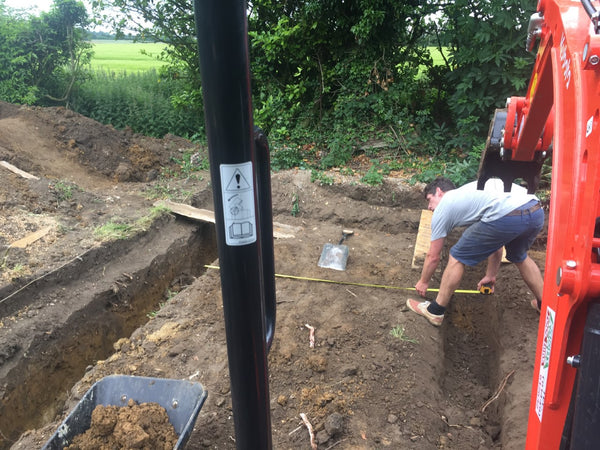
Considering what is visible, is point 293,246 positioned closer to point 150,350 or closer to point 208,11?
point 150,350

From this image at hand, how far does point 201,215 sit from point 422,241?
323 cm

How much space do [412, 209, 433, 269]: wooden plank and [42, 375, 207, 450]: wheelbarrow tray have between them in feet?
10.6


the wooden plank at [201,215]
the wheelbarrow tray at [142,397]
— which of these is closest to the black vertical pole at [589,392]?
the wheelbarrow tray at [142,397]

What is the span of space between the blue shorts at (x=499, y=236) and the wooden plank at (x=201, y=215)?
9.02 ft

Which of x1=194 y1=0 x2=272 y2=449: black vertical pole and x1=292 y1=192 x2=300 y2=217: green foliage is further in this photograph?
x1=292 y1=192 x2=300 y2=217: green foliage

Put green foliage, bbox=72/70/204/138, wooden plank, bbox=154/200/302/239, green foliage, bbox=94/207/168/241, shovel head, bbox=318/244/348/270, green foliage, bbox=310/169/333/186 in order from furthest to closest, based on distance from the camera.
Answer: green foliage, bbox=72/70/204/138 < green foliage, bbox=310/169/333/186 < wooden plank, bbox=154/200/302/239 < green foliage, bbox=94/207/168/241 < shovel head, bbox=318/244/348/270

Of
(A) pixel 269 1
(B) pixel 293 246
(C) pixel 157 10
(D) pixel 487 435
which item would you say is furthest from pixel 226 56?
(C) pixel 157 10

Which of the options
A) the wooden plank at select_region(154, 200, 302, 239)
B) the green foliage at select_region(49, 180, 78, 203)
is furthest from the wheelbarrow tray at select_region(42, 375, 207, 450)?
the green foliage at select_region(49, 180, 78, 203)

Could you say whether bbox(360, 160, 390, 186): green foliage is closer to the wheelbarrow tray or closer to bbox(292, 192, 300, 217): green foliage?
bbox(292, 192, 300, 217): green foliage

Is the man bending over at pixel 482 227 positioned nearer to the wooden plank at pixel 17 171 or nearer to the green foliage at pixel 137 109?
the wooden plank at pixel 17 171

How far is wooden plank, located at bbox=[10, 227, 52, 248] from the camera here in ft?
17.2

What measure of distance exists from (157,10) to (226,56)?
10539mm

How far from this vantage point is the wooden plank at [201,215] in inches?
249

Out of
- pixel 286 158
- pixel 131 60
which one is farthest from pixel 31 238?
pixel 131 60
